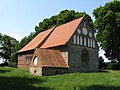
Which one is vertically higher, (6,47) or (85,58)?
(6,47)

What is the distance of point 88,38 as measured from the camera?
39781 millimetres

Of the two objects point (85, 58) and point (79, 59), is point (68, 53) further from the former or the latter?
point (85, 58)

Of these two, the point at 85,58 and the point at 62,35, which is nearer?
the point at 85,58

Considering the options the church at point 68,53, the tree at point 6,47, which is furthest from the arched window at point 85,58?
the tree at point 6,47

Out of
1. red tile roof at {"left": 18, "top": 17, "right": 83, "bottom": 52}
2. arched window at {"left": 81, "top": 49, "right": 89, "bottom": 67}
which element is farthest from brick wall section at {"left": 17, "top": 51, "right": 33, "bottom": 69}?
arched window at {"left": 81, "top": 49, "right": 89, "bottom": 67}

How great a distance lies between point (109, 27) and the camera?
161 ft

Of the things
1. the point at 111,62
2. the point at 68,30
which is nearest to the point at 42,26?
the point at 111,62

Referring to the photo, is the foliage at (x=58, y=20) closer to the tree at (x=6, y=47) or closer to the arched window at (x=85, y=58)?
the tree at (x=6, y=47)

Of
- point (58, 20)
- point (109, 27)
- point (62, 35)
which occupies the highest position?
point (58, 20)

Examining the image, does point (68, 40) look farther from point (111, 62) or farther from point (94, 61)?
point (111, 62)

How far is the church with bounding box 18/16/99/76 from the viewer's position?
33031 millimetres

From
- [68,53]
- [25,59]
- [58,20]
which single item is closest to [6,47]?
[58,20]

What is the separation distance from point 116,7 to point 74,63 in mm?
19899

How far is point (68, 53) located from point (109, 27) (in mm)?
16153
